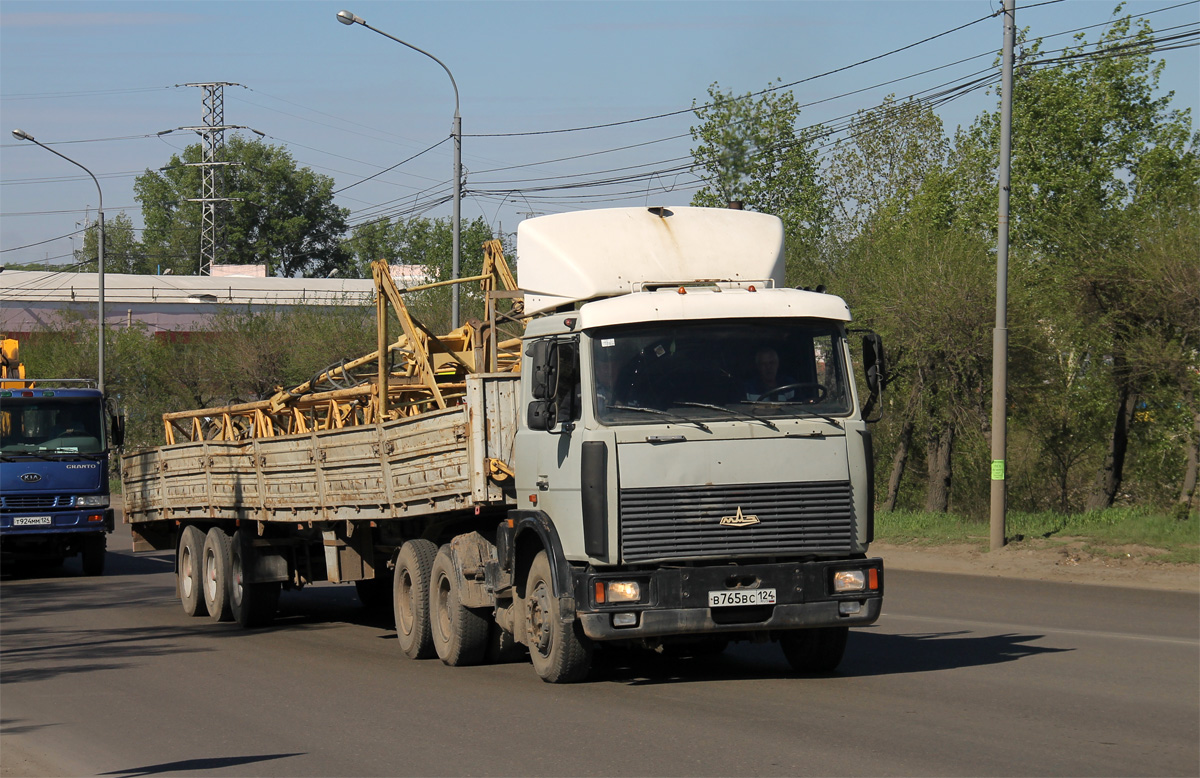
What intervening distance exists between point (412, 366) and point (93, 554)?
413 inches

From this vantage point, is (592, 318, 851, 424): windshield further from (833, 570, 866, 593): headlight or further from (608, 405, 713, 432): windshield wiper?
(833, 570, 866, 593): headlight

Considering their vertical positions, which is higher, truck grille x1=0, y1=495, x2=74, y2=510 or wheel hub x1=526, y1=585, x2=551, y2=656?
truck grille x1=0, y1=495, x2=74, y2=510

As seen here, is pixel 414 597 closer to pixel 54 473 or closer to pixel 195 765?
pixel 195 765

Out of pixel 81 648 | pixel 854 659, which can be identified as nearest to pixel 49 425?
pixel 81 648

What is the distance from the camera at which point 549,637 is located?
365 inches

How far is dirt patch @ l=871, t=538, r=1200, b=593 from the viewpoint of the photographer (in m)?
16.7

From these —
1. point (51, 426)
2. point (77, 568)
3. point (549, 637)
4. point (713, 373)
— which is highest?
point (713, 373)

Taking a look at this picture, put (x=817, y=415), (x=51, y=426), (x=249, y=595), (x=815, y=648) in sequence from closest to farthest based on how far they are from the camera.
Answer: (x=817, y=415) → (x=815, y=648) → (x=249, y=595) → (x=51, y=426)

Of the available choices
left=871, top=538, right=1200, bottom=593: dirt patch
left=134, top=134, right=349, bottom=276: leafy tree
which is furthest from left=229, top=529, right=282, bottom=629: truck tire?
left=134, top=134, right=349, bottom=276: leafy tree

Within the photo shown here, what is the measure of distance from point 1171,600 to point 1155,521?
461 cm

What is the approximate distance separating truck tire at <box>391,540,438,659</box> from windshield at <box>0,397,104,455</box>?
1130 centimetres

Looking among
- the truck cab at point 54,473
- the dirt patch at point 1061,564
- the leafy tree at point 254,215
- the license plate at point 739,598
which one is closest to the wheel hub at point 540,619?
the license plate at point 739,598

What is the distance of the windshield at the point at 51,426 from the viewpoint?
67.8 ft

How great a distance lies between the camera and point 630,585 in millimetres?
8562
